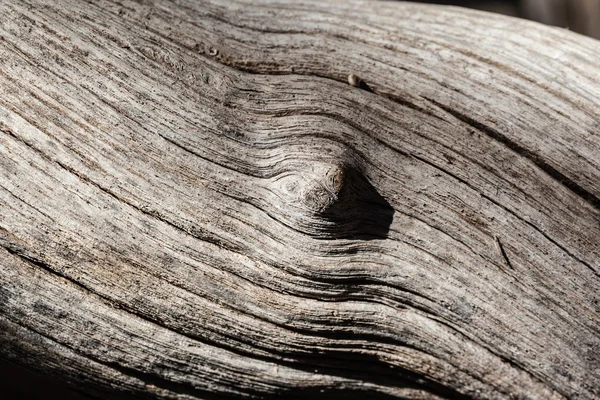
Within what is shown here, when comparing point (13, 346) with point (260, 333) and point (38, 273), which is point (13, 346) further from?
point (260, 333)

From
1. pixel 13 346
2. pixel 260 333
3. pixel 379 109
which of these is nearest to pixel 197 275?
pixel 260 333

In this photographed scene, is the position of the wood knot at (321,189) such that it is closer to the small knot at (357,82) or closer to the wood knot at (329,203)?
the wood knot at (329,203)

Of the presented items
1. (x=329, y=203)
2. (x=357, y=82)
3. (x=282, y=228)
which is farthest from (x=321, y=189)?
(x=357, y=82)

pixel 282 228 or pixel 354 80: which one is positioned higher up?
pixel 354 80

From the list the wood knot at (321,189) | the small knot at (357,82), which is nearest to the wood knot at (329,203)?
the wood knot at (321,189)

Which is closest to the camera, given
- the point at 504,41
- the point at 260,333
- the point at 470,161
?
the point at 260,333

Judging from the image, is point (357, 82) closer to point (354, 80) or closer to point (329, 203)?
point (354, 80)

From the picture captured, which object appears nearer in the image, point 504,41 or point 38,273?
point 38,273

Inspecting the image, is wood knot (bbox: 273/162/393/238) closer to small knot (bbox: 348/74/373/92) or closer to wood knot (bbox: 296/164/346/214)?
wood knot (bbox: 296/164/346/214)
